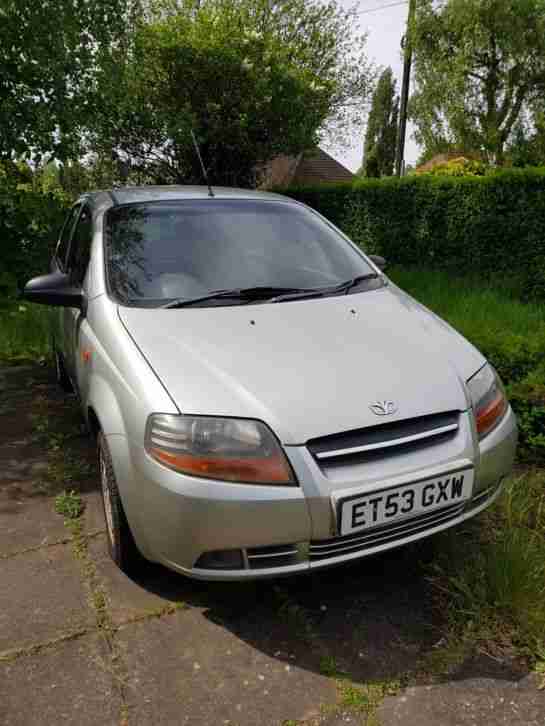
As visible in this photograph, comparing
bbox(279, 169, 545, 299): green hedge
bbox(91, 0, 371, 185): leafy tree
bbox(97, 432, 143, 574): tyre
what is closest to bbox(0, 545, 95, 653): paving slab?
bbox(97, 432, 143, 574): tyre

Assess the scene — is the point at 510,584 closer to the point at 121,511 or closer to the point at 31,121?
the point at 121,511

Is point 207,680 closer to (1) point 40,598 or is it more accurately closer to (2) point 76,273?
(1) point 40,598

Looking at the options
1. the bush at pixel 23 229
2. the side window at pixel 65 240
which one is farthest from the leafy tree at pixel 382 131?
the side window at pixel 65 240

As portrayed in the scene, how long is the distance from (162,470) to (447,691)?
1.20 m

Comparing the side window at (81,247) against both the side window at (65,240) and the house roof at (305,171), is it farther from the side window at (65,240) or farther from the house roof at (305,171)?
the house roof at (305,171)

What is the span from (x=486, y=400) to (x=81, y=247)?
248cm

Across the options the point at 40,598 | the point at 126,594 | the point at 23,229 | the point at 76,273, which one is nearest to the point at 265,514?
the point at 126,594

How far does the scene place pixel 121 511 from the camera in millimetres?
2271

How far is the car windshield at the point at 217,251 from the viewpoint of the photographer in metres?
2.76

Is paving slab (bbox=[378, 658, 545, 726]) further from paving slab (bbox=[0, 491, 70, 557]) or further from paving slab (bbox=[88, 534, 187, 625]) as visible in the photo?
paving slab (bbox=[0, 491, 70, 557])

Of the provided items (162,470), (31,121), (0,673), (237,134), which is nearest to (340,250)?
(162,470)

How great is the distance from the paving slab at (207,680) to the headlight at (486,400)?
1093mm

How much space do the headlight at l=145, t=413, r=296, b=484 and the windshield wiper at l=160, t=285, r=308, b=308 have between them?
2.61ft

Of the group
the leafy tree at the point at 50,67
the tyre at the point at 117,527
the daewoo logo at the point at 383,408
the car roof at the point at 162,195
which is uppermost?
the leafy tree at the point at 50,67
